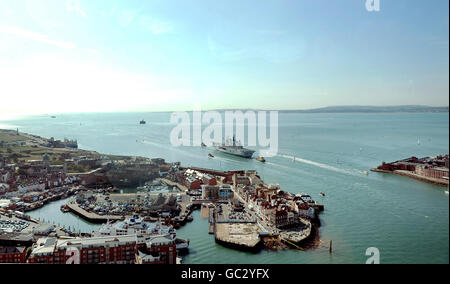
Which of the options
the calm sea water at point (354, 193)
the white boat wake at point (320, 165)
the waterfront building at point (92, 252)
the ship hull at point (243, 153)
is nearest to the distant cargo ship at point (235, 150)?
the ship hull at point (243, 153)

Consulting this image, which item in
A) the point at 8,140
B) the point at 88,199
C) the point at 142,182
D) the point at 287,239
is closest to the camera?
the point at 287,239

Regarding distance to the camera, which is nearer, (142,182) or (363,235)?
(363,235)

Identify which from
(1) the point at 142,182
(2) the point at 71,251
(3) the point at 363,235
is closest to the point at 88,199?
(1) the point at 142,182

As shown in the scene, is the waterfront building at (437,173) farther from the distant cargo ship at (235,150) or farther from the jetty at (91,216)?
the distant cargo ship at (235,150)

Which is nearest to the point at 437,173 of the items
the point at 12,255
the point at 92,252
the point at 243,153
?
the point at 92,252

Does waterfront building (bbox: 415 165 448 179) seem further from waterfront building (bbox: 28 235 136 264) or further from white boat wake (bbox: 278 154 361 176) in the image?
white boat wake (bbox: 278 154 361 176)

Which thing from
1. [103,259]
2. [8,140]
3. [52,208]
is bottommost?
[52,208]
